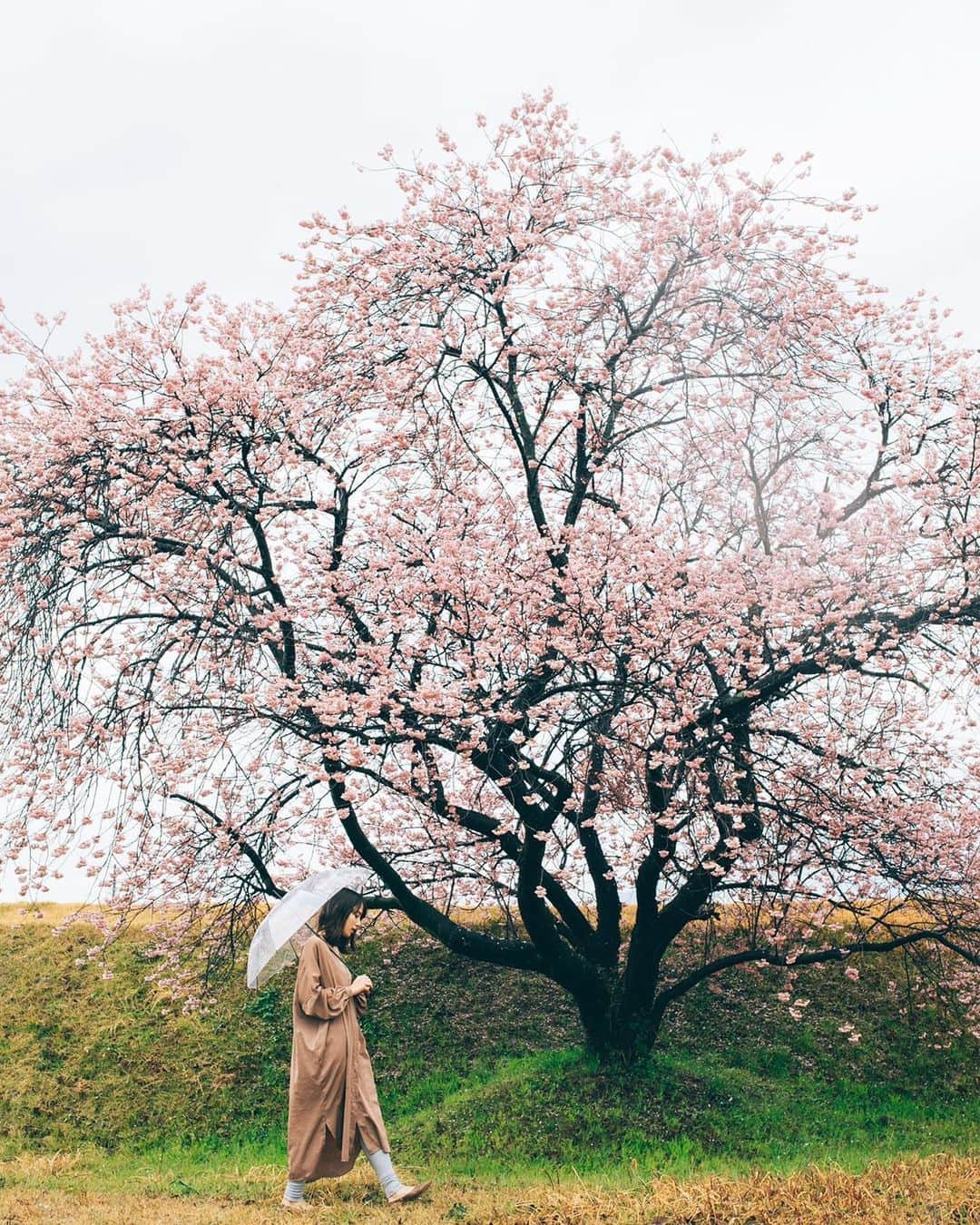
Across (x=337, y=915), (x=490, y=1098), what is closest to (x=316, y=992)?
(x=337, y=915)

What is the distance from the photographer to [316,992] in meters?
8.58

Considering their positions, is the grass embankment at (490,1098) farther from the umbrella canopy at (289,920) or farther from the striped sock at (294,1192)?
the umbrella canopy at (289,920)

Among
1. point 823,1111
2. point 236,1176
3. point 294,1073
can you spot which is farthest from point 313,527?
point 823,1111

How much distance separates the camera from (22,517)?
35.8 feet

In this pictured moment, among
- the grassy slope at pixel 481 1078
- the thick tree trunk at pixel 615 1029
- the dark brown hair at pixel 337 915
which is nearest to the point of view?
the dark brown hair at pixel 337 915

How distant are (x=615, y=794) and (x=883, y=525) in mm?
3604

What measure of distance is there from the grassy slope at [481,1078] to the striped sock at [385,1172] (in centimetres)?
174

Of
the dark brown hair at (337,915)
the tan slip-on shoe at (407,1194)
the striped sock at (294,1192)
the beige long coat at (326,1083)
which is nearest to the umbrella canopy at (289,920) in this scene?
the dark brown hair at (337,915)

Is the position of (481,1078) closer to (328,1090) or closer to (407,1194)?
(407,1194)

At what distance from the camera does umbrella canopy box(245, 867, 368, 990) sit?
8.36 m

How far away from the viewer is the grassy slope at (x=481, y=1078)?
11047 millimetres

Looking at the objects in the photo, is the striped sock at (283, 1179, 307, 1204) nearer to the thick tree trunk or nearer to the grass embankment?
the grass embankment

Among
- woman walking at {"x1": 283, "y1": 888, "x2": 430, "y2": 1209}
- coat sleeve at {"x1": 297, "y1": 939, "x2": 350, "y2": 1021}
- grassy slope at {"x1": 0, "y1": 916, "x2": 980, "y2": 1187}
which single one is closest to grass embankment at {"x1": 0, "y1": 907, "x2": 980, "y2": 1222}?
grassy slope at {"x1": 0, "y1": 916, "x2": 980, "y2": 1187}

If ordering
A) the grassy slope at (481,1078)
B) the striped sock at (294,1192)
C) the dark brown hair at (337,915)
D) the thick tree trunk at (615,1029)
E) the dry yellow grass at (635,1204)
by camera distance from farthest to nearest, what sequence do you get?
the thick tree trunk at (615,1029) < the grassy slope at (481,1078) < the dark brown hair at (337,915) < the striped sock at (294,1192) < the dry yellow grass at (635,1204)
